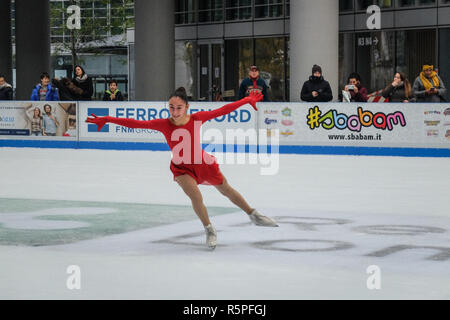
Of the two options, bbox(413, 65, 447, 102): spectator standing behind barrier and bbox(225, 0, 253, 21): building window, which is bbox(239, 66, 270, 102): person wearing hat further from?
bbox(225, 0, 253, 21): building window

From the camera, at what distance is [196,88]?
4119 cm

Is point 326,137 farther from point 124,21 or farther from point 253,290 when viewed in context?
point 124,21

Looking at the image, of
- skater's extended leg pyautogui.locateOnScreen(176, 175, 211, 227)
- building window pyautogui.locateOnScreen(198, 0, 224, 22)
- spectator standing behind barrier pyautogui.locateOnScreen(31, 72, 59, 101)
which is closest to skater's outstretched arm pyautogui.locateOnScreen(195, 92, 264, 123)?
skater's extended leg pyautogui.locateOnScreen(176, 175, 211, 227)

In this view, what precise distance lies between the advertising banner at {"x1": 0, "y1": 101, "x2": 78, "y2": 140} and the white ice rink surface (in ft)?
23.8

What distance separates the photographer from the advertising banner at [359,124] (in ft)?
66.4

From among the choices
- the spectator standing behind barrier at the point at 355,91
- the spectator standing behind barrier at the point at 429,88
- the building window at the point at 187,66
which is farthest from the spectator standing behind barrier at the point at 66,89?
the building window at the point at 187,66

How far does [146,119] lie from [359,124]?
5250mm

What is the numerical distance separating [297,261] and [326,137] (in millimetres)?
13526

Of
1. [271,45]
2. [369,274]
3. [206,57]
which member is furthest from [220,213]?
[206,57]

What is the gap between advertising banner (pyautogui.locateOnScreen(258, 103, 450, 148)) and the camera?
20.2 metres

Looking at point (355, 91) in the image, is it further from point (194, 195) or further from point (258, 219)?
point (194, 195)

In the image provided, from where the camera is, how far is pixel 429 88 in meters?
20.7

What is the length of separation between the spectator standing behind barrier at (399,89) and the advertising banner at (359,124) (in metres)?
0.33

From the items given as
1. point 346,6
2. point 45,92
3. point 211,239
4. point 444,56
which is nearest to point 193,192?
point 211,239
